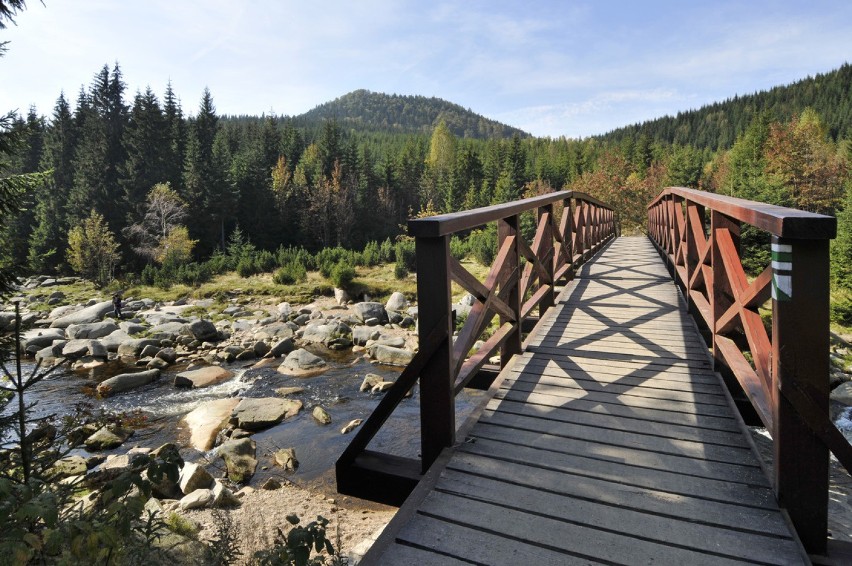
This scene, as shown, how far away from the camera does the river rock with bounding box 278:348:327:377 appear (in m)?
12.6

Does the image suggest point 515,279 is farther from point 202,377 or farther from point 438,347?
point 202,377

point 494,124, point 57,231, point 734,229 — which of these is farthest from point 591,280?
point 494,124

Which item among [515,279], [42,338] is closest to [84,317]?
[42,338]

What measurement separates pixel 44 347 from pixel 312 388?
11.3 metres

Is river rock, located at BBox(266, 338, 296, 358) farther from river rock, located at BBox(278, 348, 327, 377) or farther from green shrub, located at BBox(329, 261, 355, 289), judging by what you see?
green shrub, located at BBox(329, 261, 355, 289)

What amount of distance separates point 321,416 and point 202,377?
4616mm

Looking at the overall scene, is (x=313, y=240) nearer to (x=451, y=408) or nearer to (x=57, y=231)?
(x=57, y=231)

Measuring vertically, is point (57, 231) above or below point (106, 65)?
below

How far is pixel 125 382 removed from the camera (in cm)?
1168

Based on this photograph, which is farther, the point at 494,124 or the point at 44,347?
the point at 494,124

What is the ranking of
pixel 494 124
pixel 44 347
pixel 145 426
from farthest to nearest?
pixel 494 124 < pixel 44 347 < pixel 145 426

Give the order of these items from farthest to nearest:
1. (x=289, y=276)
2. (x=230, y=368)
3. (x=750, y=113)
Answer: (x=750, y=113)
(x=289, y=276)
(x=230, y=368)

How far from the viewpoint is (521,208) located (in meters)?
3.86

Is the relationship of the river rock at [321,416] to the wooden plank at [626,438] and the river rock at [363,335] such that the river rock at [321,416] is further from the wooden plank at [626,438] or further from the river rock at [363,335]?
the wooden plank at [626,438]
